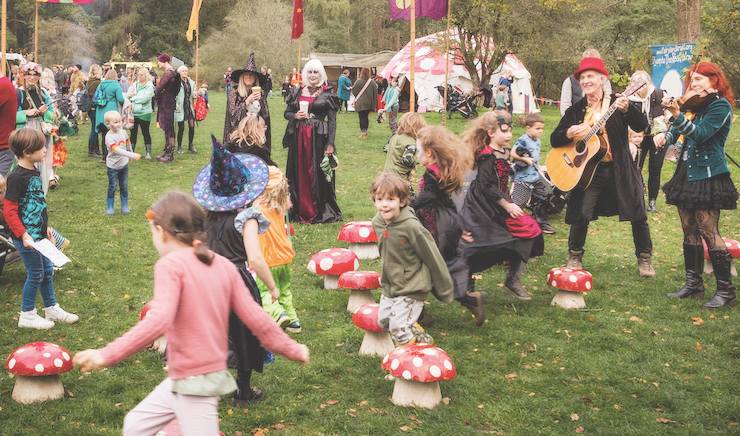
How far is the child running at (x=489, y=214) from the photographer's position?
7137 mm

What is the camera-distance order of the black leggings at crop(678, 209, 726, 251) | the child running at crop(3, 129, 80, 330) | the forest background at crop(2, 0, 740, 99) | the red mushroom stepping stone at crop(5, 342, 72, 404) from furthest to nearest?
the forest background at crop(2, 0, 740, 99) < the black leggings at crop(678, 209, 726, 251) < the child running at crop(3, 129, 80, 330) < the red mushroom stepping stone at crop(5, 342, 72, 404)

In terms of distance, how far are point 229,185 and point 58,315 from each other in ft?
8.68

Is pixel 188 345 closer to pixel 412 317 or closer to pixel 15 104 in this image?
pixel 412 317

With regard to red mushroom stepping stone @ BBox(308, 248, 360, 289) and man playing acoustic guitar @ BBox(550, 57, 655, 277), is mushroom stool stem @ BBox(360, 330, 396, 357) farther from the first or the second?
man playing acoustic guitar @ BBox(550, 57, 655, 277)

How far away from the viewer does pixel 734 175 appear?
16.2m

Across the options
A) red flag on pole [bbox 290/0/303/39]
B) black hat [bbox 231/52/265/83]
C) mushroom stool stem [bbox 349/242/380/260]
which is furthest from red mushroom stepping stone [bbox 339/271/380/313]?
red flag on pole [bbox 290/0/303/39]

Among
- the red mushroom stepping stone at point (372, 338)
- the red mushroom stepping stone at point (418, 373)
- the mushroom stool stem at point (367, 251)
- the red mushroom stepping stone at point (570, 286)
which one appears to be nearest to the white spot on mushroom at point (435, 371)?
the red mushroom stepping stone at point (418, 373)

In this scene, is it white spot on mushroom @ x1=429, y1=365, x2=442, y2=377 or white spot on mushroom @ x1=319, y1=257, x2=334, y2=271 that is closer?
white spot on mushroom @ x1=429, y1=365, x2=442, y2=377

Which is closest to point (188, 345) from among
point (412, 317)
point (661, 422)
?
point (412, 317)

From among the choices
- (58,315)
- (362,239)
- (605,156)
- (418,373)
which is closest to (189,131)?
(362,239)

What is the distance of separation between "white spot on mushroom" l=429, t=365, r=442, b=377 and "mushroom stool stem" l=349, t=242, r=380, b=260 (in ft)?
13.7

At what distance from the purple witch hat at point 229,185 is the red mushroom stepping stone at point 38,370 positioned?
54.2 inches

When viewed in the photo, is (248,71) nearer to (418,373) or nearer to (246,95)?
(246,95)

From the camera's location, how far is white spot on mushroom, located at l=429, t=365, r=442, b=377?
5.21 metres
